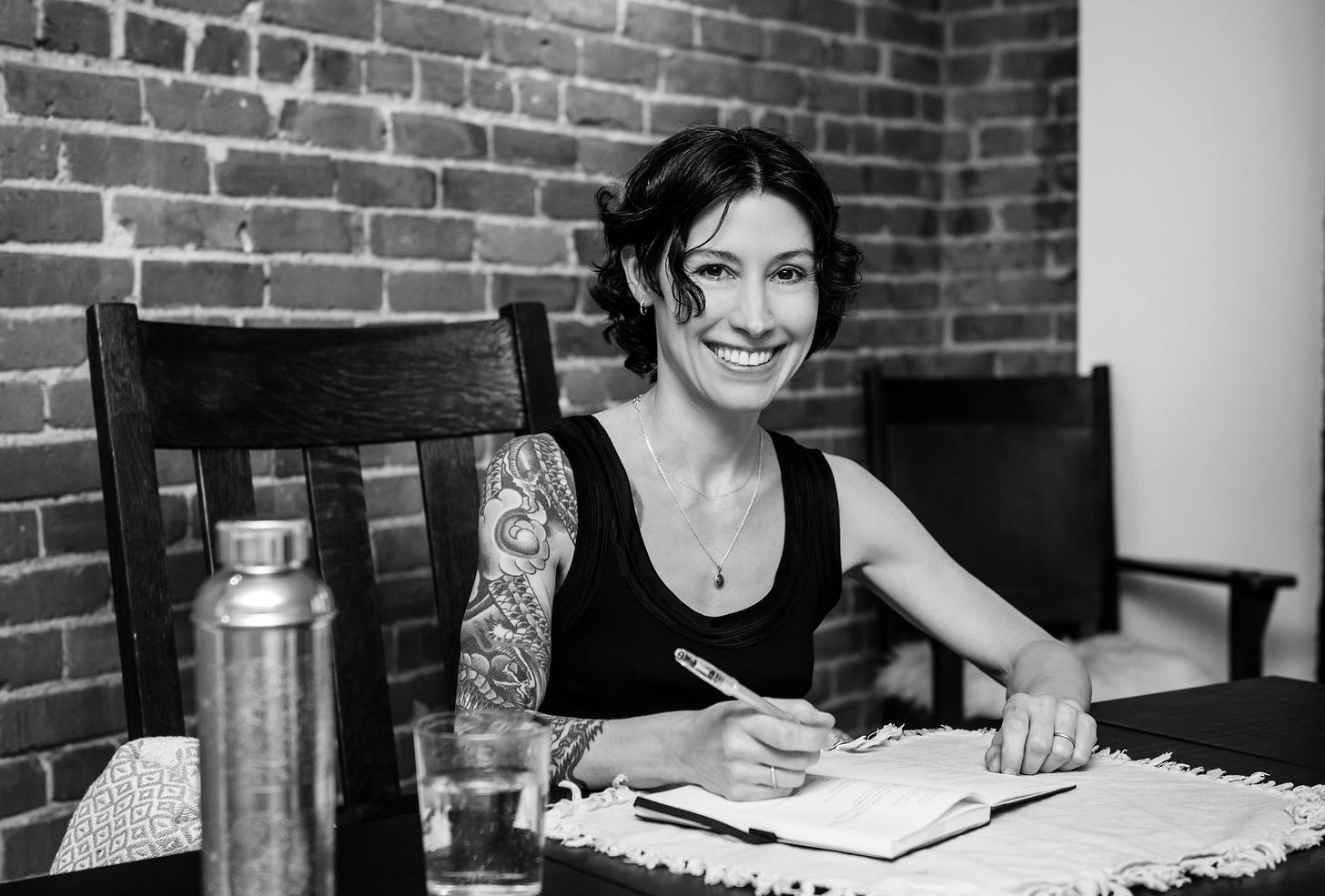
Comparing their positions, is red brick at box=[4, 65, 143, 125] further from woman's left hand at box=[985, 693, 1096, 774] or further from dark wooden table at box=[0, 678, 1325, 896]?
woman's left hand at box=[985, 693, 1096, 774]

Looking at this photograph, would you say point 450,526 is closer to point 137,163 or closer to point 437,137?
point 137,163

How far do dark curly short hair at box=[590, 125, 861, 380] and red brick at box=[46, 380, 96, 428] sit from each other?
812 millimetres

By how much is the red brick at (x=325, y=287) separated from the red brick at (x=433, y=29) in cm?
41

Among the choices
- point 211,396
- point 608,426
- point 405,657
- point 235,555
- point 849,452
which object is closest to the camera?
point 235,555

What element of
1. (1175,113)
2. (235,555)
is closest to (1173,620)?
(1175,113)

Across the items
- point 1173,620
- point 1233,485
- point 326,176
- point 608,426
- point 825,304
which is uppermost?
point 326,176

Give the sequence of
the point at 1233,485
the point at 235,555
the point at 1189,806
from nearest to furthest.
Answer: the point at 235,555 → the point at 1189,806 → the point at 1233,485

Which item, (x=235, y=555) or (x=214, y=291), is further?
(x=214, y=291)

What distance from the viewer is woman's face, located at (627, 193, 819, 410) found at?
1.63 metres

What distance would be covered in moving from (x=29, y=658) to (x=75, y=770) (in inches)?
7.2

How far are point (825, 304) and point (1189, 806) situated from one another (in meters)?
0.84

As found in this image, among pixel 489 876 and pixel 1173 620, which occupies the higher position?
pixel 489 876

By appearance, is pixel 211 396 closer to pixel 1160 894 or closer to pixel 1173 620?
pixel 1160 894

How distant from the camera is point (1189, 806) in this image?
3.72ft
